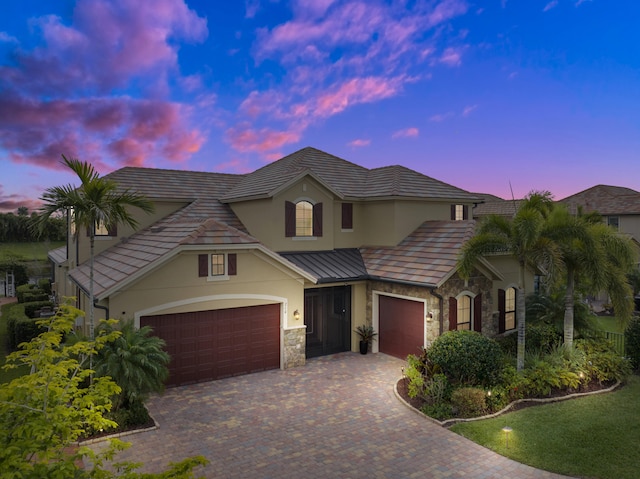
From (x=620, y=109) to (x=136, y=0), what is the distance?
67.0 feet

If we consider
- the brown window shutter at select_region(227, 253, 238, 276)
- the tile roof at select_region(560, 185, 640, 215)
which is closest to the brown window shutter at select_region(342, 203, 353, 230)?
the brown window shutter at select_region(227, 253, 238, 276)

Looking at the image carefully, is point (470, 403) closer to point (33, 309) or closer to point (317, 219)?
point (317, 219)

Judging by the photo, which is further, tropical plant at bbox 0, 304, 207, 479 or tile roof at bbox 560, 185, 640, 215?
tile roof at bbox 560, 185, 640, 215

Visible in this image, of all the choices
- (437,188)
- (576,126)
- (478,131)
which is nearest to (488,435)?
(437,188)

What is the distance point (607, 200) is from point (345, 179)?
2830cm

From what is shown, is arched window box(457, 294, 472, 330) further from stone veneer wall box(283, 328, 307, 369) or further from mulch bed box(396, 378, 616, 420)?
stone veneer wall box(283, 328, 307, 369)

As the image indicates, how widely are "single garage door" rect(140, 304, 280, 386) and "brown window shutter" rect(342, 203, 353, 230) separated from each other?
618 centimetres

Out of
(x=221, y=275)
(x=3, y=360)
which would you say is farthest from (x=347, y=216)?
(x=3, y=360)

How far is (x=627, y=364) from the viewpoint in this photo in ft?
46.8

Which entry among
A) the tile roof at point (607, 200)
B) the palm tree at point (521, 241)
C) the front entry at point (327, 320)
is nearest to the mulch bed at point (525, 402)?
the palm tree at point (521, 241)

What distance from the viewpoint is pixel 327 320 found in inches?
700

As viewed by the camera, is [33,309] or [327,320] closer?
[327,320]

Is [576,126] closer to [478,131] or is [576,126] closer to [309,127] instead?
[478,131]

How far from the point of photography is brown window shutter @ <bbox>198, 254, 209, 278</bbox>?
1404 cm
